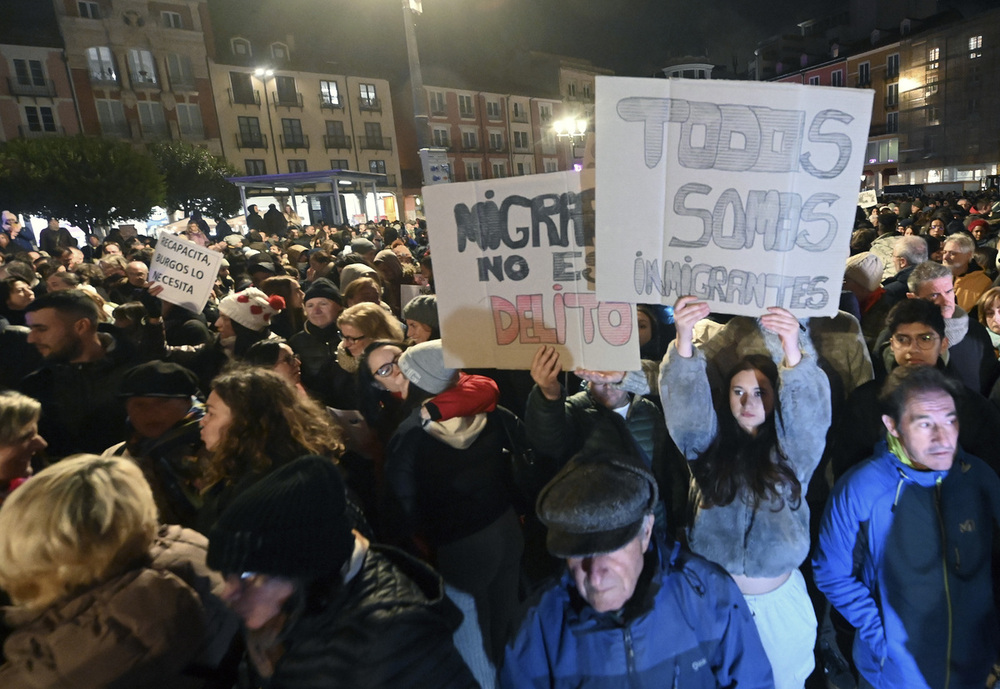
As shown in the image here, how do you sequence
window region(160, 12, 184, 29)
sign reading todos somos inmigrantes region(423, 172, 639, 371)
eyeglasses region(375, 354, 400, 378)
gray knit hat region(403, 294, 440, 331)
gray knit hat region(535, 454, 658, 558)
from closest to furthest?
1. gray knit hat region(535, 454, 658, 558)
2. sign reading todos somos inmigrantes region(423, 172, 639, 371)
3. eyeglasses region(375, 354, 400, 378)
4. gray knit hat region(403, 294, 440, 331)
5. window region(160, 12, 184, 29)

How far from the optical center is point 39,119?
35.1 m

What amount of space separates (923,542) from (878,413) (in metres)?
0.80

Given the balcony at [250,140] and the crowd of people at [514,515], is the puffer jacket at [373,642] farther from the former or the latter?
the balcony at [250,140]

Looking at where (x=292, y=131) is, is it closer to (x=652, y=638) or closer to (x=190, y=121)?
(x=190, y=121)

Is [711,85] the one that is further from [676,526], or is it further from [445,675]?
[445,675]

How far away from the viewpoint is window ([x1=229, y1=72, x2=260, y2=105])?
40.1 meters

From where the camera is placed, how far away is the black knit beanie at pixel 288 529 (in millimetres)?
1442

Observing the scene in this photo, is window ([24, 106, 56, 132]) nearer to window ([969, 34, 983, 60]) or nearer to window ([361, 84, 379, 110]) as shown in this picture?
window ([361, 84, 379, 110])

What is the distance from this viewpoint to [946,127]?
49.8 metres

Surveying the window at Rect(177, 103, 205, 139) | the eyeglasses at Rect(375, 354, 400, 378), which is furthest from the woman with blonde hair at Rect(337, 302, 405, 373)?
the window at Rect(177, 103, 205, 139)

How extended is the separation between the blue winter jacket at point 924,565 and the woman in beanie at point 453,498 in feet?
4.43

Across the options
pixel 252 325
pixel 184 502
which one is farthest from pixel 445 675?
pixel 252 325

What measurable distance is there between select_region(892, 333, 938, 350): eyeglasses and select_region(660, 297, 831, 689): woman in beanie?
42.8 inches

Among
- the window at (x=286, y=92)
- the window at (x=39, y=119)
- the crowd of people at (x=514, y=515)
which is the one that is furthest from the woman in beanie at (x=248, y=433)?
the window at (x=286, y=92)
